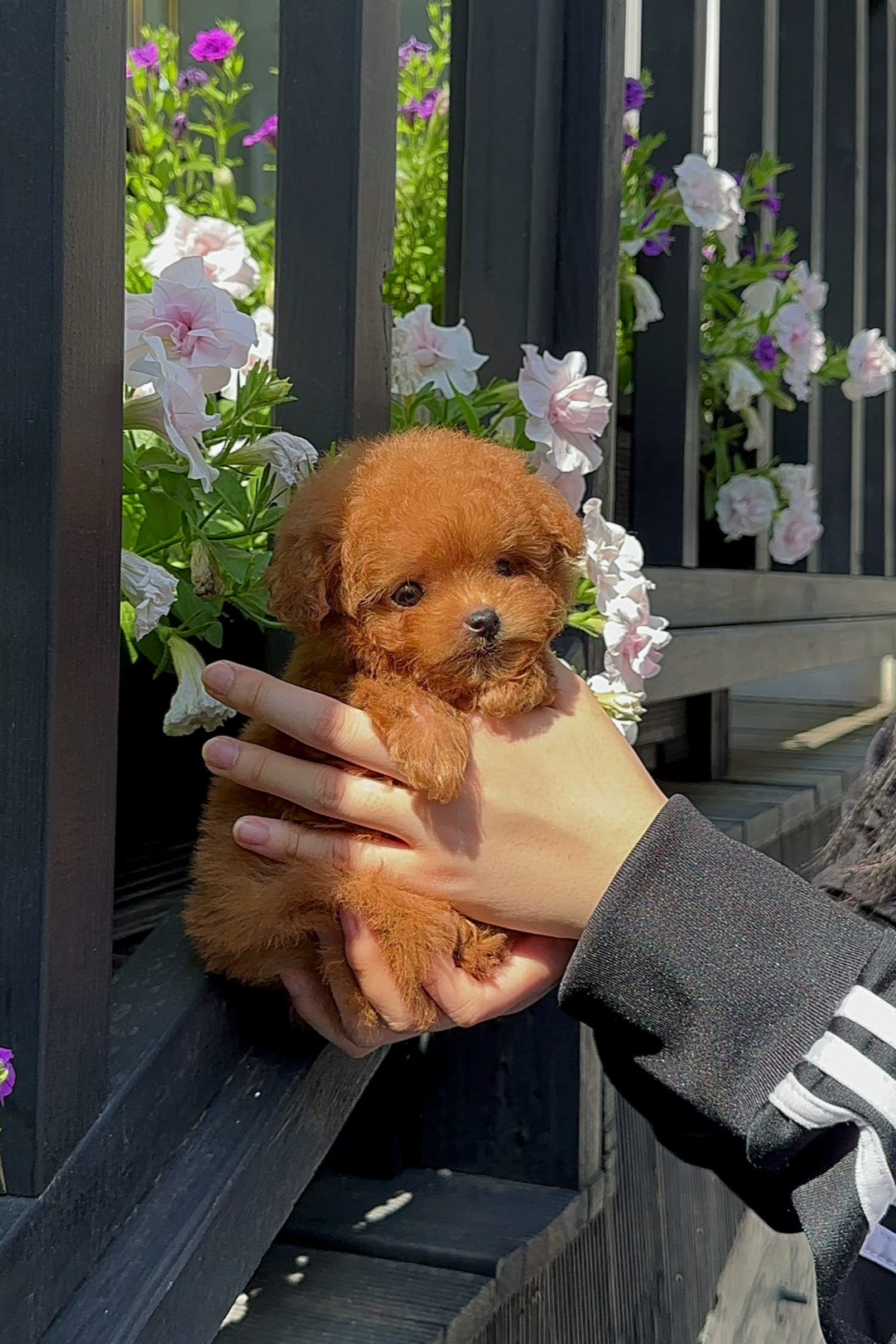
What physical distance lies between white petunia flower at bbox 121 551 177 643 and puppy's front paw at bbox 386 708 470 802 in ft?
0.60

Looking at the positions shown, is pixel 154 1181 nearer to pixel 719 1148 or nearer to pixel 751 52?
pixel 719 1148

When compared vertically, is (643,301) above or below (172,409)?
above

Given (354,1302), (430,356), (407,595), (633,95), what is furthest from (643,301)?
(354,1302)

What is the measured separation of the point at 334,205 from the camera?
3.08 feet

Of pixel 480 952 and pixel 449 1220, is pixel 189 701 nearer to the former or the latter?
pixel 480 952

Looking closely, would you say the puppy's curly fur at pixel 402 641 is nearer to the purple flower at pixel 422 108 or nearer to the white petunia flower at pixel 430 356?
the white petunia flower at pixel 430 356

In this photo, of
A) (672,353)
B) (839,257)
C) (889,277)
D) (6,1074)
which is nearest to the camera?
(6,1074)

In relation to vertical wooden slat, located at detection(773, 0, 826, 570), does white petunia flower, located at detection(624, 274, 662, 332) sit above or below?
below

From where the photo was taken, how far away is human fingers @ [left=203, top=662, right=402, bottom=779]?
2.65ft

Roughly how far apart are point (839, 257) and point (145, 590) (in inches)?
93.6

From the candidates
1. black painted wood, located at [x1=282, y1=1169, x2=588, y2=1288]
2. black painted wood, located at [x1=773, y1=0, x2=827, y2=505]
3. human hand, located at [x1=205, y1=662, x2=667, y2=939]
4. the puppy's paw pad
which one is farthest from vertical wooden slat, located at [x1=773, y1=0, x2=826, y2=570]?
the puppy's paw pad

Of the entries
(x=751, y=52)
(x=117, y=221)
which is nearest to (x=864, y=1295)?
(x=117, y=221)

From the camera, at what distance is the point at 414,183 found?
1.54 metres

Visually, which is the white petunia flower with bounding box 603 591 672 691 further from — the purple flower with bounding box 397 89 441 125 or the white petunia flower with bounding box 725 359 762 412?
the white petunia flower with bounding box 725 359 762 412
